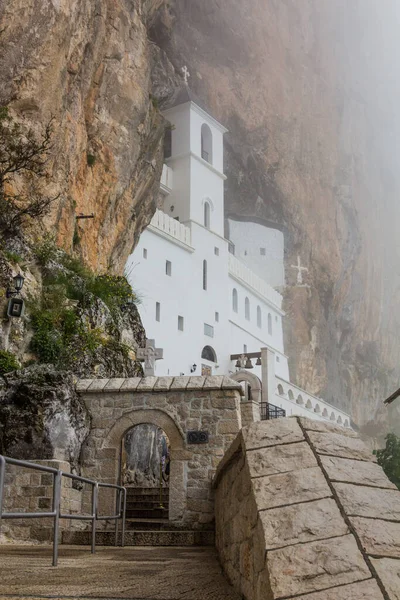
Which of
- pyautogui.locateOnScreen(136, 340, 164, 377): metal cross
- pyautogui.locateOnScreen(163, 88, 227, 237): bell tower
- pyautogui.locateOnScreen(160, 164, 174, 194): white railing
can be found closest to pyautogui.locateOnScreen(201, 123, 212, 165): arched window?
pyautogui.locateOnScreen(163, 88, 227, 237): bell tower

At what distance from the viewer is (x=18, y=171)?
57.1 feet

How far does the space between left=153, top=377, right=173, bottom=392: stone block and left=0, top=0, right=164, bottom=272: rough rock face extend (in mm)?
8554

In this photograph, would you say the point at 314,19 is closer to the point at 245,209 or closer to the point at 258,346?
Result: the point at 245,209

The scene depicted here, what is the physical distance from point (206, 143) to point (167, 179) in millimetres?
3722

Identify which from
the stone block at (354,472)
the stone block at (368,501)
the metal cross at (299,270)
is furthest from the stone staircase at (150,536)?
the metal cross at (299,270)

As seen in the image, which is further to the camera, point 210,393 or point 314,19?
point 314,19

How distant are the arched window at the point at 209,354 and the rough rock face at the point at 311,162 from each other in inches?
422

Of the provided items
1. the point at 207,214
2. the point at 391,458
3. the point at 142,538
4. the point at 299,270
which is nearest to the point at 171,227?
the point at 207,214

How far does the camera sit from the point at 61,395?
1079 centimetres

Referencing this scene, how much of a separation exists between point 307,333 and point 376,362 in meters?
11.6

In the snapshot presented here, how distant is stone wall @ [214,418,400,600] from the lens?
2705mm

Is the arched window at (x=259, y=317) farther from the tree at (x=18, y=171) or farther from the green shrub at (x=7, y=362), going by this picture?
the green shrub at (x=7, y=362)

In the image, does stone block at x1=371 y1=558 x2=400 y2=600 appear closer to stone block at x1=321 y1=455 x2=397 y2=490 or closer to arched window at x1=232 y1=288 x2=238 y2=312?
stone block at x1=321 y1=455 x2=397 y2=490

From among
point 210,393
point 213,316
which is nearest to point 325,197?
point 213,316
